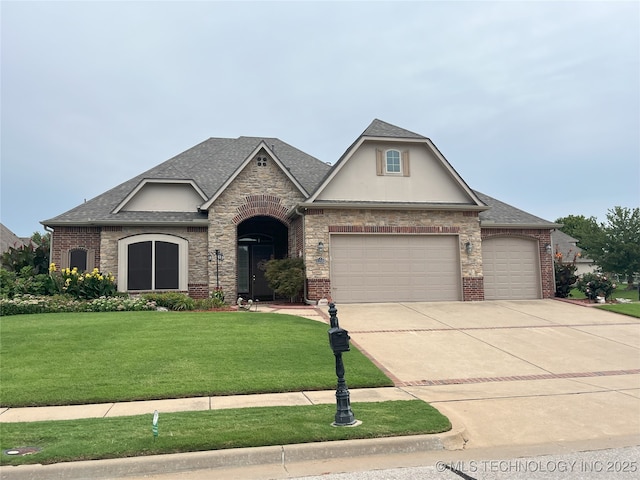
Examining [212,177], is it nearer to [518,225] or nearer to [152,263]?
[152,263]

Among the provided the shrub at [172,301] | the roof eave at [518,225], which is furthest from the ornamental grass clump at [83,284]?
the roof eave at [518,225]

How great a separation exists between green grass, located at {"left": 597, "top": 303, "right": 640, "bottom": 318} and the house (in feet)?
8.69

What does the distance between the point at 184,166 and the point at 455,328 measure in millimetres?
14806

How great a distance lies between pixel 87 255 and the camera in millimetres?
18734

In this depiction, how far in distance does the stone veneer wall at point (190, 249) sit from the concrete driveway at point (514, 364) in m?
6.22

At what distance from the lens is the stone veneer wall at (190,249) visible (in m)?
18.3

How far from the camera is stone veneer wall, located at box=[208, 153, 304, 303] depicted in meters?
18.9

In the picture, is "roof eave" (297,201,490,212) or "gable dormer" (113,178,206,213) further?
"gable dormer" (113,178,206,213)

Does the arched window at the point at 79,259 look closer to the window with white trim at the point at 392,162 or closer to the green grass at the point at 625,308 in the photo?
the window with white trim at the point at 392,162

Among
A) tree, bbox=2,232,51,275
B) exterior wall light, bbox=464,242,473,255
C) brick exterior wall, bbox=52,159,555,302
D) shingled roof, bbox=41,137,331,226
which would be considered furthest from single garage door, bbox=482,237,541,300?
tree, bbox=2,232,51,275

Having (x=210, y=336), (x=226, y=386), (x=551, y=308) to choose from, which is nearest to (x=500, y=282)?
(x=551, y=308)

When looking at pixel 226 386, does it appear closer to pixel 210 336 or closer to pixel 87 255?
pixel 210 336

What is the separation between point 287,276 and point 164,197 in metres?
6.60

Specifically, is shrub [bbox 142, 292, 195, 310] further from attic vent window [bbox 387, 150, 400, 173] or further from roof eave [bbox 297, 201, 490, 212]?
attic vent window [bbox 387, 150, 400, 173]
